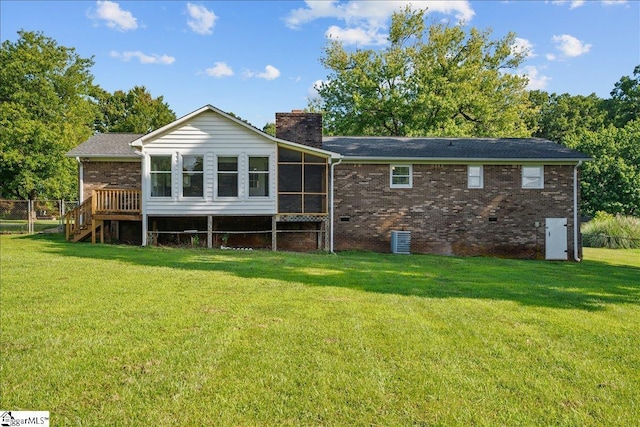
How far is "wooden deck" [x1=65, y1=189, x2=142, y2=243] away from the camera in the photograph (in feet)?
48.7

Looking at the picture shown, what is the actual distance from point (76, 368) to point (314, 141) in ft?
45.7

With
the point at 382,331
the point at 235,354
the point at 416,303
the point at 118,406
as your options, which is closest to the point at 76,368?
the point at 118,406

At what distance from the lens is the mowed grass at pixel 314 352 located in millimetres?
3311

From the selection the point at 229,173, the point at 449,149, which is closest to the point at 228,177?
the point at 229,173

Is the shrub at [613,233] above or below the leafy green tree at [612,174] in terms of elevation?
below

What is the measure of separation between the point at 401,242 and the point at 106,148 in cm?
1238

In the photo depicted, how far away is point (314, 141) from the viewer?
17.0 metres

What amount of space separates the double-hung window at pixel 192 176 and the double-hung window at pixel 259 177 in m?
1.77

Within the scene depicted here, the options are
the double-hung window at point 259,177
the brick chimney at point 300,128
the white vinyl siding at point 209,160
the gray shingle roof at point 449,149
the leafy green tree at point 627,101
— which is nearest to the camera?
the white vinyl siding at point 209,160

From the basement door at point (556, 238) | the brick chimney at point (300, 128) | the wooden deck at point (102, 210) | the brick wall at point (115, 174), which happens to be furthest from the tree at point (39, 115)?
the basement door at point (556, 238)

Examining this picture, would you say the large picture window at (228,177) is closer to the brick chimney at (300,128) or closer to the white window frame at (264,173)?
the white window frame at (264,173)

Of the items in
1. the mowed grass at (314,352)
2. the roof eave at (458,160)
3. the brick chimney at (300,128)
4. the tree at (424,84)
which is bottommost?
the mowed grass at (314,352)

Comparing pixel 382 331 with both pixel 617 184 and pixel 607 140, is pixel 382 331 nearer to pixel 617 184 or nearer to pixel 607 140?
pixel 617 184

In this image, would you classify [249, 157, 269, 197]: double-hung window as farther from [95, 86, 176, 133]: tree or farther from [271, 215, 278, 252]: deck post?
[95, 86, 176, 133]: tree
